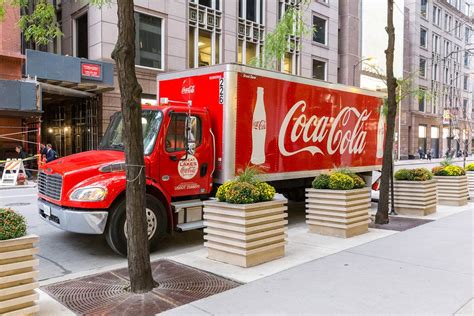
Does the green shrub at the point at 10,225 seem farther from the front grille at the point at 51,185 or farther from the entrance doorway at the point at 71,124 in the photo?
the entrance doorway at the point at 71,124

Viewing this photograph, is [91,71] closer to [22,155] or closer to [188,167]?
[22,155]

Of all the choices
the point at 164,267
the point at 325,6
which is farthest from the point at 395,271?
the point at 325,6

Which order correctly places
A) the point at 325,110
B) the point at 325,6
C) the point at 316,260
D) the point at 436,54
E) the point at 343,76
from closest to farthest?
the point at 316,260 < the point at 325,110 < the point at 325,6 < the point at 343,76 < the point at 436,54

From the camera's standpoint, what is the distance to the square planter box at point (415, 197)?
10859 millimetres

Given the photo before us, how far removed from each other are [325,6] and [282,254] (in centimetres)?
3329

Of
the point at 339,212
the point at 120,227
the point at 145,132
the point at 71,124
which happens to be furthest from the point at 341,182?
the point at 71,124

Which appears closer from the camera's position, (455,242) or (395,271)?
(395,271)

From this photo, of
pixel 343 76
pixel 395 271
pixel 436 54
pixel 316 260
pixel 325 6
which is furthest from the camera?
pixel 436 54

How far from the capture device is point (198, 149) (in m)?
8.15

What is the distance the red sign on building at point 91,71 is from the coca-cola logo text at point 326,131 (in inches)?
527

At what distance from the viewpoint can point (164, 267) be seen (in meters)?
Answer: 6.25

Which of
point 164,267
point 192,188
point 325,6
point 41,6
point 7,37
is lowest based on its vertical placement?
point 164,267

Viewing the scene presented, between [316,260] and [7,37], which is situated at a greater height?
[7,37]

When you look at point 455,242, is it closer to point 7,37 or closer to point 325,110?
point 325,110
